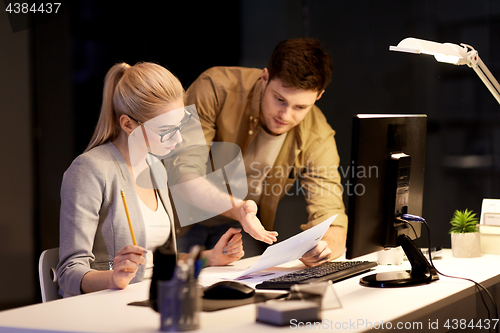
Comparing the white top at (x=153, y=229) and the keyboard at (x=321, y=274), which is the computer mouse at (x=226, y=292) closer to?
the keyboard at (x=321, y=274)

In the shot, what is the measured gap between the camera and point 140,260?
4.05 feet

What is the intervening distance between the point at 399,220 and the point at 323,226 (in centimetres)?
22

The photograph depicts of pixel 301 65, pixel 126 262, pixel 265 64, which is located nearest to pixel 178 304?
pixel 126 262

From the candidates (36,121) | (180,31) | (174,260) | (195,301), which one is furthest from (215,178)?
(195,301)

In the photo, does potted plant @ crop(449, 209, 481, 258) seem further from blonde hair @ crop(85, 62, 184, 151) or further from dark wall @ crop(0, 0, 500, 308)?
blonde hair @ crop(85, 62, 184, 151)

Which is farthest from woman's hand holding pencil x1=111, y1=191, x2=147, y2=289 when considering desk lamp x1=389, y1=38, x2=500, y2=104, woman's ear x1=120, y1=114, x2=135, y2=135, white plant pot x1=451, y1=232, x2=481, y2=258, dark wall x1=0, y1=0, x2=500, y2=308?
white plant pot x1=451, y1=232, x2=481, y2=258

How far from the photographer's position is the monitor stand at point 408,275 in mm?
1271

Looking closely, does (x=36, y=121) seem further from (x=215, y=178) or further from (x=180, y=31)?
(x=180, y=31)

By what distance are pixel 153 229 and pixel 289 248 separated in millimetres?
530

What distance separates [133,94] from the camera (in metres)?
1.58

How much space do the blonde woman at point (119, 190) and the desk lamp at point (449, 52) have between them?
2.49 ft

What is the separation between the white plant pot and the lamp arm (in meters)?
0.54

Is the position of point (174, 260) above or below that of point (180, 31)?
below

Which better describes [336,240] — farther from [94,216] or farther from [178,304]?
[178,304]
